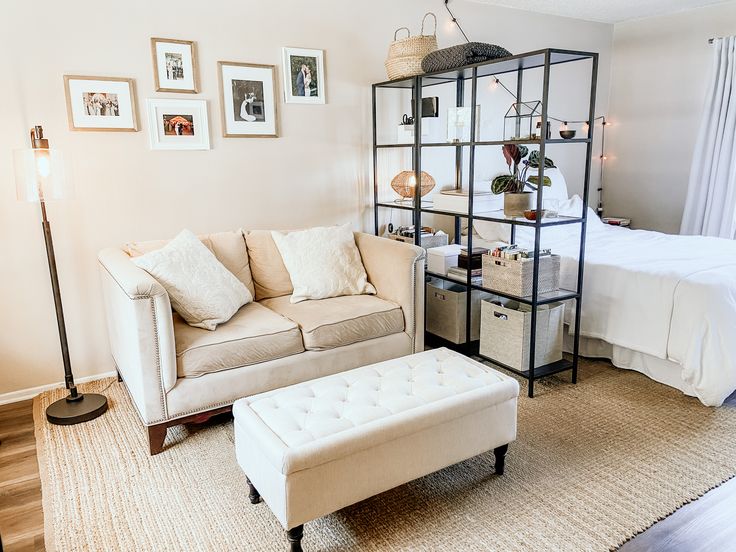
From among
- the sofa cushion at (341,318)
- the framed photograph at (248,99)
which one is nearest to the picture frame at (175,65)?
the framed photograph at (248,99)

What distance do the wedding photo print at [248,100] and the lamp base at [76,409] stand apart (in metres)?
1.79

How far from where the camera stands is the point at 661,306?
296 centimetres

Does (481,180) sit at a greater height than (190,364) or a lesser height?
greater

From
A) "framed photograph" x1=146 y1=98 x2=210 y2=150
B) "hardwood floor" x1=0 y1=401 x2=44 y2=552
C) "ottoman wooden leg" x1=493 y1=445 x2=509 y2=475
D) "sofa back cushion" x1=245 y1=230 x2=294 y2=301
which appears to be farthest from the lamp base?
"ottoman wooden leg" x1=493 y1=445 x2=509 y2=475

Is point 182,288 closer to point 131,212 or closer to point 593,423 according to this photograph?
point 131,212

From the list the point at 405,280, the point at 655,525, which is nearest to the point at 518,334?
the point at 405,280

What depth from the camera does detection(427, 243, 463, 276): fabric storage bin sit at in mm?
3459

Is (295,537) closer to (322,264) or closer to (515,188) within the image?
(322,264)

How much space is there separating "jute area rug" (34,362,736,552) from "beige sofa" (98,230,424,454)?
0.76ft

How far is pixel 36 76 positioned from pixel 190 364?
1.73m

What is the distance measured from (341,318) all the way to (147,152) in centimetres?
150

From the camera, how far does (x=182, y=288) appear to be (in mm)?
2602

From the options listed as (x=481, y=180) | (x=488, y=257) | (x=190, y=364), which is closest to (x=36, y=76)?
(x=190, y=364)

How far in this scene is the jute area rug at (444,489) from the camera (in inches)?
74.7
